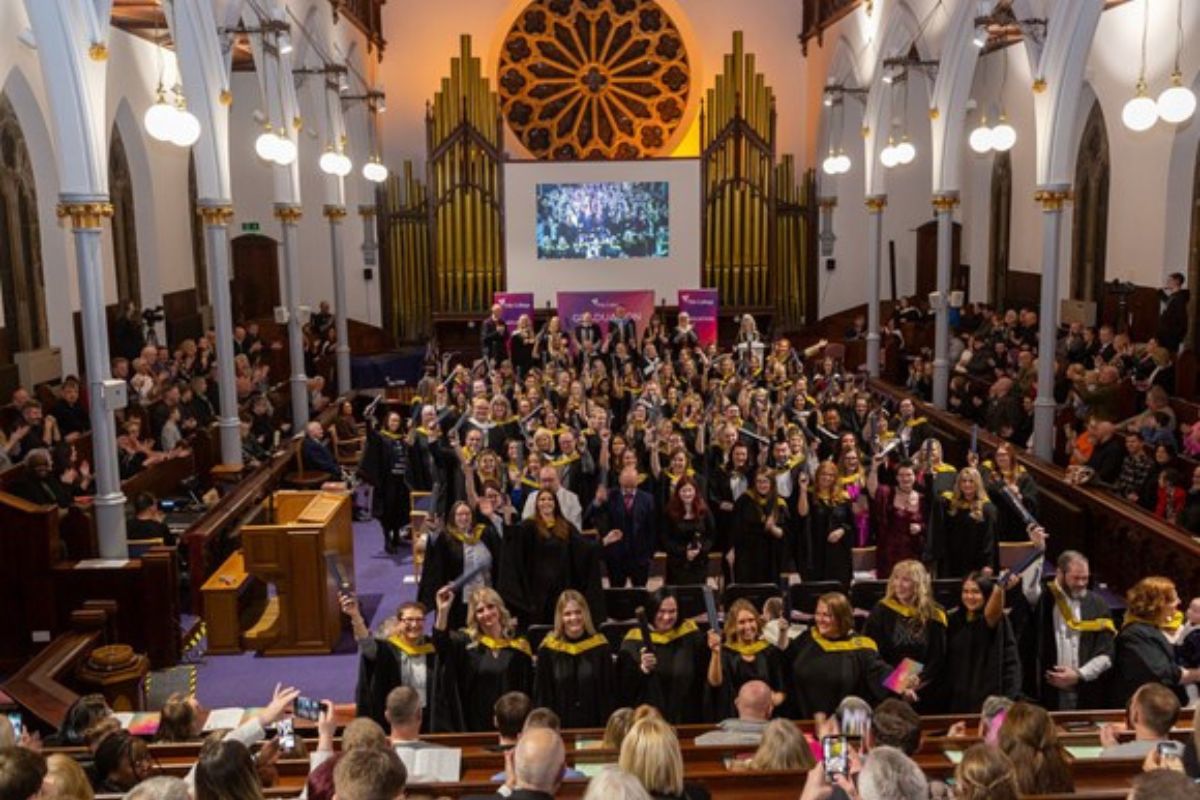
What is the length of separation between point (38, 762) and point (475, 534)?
486cm

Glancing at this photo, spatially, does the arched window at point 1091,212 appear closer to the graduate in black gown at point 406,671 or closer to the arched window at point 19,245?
the graduate in black gown at point 406,671

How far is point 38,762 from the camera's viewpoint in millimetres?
3971

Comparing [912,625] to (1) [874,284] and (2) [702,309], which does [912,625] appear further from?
(2) [702,309]

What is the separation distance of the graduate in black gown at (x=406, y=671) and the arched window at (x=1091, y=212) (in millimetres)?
14480

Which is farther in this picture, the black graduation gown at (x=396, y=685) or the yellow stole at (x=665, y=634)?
the yellow stole at (x=665, y=634)

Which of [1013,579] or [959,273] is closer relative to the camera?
[1013,579]

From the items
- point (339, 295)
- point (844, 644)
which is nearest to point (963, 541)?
point (844, 644)

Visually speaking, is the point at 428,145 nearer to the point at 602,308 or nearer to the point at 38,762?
the point at 602,308

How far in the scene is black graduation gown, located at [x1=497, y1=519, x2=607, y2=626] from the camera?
8758mm

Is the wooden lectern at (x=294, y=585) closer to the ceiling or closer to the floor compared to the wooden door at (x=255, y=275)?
Answer: closer to the floor

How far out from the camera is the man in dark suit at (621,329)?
17.5 m

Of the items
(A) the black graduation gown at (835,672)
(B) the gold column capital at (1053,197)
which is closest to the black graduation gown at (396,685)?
(A) the black graduation gown at (835,672)

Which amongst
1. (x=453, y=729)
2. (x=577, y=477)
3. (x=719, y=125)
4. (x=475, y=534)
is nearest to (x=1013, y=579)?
(x=453, y=729)

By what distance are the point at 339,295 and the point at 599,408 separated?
8.58m
